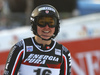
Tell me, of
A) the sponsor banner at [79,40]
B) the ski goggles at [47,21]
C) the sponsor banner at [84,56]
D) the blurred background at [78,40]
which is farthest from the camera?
the sponsor banner at [84,56]

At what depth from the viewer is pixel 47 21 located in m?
3.91

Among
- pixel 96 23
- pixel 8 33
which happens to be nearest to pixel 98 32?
pixel 96 23

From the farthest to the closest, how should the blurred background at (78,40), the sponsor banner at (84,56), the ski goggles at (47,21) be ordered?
the sponsor banner at (84,56) < the blurred background at (78,40) < the ski goggles at (47,21)

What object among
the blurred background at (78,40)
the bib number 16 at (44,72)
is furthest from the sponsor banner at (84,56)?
the bib number 16 at (44,72)

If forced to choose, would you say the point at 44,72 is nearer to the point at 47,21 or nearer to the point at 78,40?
the point at 47,21

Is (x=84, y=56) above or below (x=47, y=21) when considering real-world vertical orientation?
above

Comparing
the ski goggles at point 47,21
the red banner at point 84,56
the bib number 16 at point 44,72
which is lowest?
the bib number 16 at point 44,72

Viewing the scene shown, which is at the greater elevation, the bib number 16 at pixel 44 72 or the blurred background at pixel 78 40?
the blurred background at pixel 78 40

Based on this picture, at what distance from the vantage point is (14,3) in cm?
1268

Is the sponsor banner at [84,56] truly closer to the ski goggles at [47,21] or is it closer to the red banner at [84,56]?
the red banner at [84,56]

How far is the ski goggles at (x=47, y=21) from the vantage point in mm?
3900

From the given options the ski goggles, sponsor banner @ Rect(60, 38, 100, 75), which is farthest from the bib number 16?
sponsor banner @ Rect(60, 38, 100, 75)

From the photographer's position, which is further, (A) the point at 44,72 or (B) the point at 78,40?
(B) the point at 78,40

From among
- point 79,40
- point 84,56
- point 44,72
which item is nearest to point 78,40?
point 79,40
